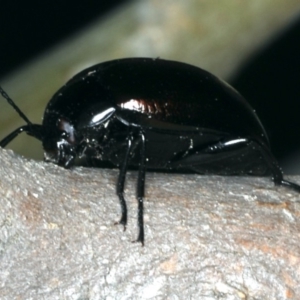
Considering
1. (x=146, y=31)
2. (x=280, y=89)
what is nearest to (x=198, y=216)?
(x=146, y=31)

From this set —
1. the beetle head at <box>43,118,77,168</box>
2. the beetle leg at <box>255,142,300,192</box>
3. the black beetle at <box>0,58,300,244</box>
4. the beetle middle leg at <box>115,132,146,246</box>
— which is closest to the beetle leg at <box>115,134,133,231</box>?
the beetle middle leg at <box>115,132,146,246</box>

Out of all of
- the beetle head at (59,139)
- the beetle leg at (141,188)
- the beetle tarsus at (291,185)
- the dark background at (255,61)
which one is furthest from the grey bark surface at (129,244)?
the dark background at (255,61)

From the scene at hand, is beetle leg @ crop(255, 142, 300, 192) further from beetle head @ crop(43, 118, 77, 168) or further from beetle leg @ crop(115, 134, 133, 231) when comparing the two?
beetle head @ crop(43, 118, 77, 168)

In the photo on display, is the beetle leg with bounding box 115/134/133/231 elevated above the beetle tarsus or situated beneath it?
elevated above

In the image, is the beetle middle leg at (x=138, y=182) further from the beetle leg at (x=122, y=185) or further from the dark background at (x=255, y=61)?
the dark background at (x=255, y=61)

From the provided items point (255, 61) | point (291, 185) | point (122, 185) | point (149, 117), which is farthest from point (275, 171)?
point (255, 61)

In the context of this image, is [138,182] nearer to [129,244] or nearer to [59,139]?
[129,244]

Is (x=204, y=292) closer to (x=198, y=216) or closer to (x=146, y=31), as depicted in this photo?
(x=198, y=216)
